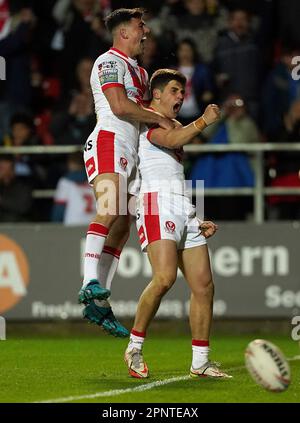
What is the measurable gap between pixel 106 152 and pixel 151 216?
84 cm

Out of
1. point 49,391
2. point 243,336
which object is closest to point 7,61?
Answer: point 243,336

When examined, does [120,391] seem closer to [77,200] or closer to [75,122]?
[77,200]

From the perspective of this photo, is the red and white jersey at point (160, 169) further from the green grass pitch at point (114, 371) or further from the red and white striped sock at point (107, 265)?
the green grass pitch at point (114, 371)

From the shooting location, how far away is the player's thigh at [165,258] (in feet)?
34.5

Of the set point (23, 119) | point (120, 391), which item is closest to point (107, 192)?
point (120, 391)

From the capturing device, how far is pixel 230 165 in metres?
17.0

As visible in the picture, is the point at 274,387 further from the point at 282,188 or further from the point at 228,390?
the point at 282,188

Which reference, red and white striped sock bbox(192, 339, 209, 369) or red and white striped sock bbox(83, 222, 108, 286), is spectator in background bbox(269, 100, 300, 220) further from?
red and white striped sock bbox(192, 339, 209, 369)

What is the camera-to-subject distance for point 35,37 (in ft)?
63.8

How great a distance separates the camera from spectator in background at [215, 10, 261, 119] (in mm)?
17875

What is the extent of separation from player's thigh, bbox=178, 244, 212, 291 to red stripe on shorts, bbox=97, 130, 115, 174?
1039 millimetres

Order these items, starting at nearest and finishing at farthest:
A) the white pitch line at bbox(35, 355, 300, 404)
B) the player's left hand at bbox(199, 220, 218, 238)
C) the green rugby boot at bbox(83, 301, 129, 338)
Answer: the white pitch line at bbox(35, 355, 300, 404) < the green rugby boot at bbox(83, 301, 129, 338) < the player's left hand at bbox(199, 220, 218, 238)

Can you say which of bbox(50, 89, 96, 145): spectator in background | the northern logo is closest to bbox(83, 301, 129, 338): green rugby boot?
the northern logo
